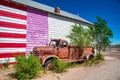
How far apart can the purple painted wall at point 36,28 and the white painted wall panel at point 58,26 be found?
629 mm

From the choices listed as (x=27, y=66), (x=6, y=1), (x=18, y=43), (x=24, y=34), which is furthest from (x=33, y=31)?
(x=27, y=66)

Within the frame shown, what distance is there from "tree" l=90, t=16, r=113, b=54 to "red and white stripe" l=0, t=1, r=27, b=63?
338 inches

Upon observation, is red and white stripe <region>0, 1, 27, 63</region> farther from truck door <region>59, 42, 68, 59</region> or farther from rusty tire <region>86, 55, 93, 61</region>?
rusty tire <region>86, 55, 93, 61</region>

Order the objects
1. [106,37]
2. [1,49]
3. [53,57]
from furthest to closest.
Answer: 1. [106,37]
2. [1,49]
3. [53,57]

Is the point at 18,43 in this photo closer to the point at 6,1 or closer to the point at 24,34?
the point at 24,34

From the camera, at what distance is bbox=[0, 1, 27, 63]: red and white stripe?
40.0 ft

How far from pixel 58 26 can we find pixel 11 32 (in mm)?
6158

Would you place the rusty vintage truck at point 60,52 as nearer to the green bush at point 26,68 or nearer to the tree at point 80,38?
the tree at point 80,38

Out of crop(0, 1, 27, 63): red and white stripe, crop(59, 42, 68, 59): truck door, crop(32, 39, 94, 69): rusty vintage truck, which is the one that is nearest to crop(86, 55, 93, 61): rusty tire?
crop(32, 39, 94, 69): rusty vintage truck

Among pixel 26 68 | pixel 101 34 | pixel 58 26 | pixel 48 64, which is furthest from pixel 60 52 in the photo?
pixel 101 34

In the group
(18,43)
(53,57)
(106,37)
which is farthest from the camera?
(106,37)

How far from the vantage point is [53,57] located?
10539 millimetres

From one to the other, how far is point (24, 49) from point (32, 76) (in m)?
6.13

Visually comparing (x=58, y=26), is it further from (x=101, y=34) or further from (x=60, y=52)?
(x=60, y=52)
